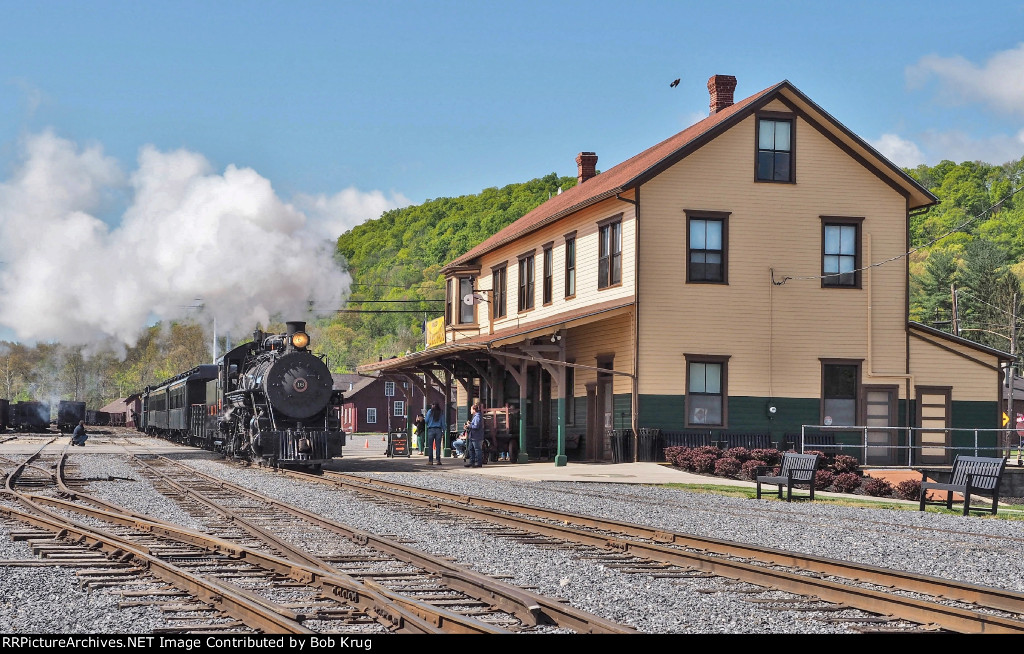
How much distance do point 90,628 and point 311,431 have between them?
61.8 feet

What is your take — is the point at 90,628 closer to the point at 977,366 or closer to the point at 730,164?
the point at 730,164

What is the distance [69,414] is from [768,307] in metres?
51.0

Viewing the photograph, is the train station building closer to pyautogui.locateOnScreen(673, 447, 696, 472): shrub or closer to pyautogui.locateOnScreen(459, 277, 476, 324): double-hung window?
pyautogui.locateOnScreen(673, 447, 696, 472): shrub

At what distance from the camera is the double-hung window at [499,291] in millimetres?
36959

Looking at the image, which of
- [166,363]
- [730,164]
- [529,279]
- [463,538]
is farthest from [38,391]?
[463,538]

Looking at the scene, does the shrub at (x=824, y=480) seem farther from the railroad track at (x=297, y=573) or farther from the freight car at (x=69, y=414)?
the freight car at (x=69, y=414)

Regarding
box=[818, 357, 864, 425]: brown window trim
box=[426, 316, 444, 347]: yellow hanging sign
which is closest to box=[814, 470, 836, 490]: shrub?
box=[818, 357, 864, 425]: brown window trim

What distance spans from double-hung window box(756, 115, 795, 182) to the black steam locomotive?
1197 centimetres

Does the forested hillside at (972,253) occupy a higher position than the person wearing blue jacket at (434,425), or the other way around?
the forested hillside at (972,253)

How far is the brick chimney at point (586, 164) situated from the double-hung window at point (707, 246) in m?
12.3

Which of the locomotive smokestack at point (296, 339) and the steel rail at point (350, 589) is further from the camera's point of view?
the locomotive smokestack at point (296, 339)

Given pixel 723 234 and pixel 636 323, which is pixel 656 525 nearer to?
pixel 636 323

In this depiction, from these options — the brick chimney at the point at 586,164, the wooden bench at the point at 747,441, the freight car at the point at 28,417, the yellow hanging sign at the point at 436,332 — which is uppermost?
the brick chimney at the point at 586,164

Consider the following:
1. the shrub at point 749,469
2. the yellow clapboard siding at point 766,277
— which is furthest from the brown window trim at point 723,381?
the shrub at point 749,469
